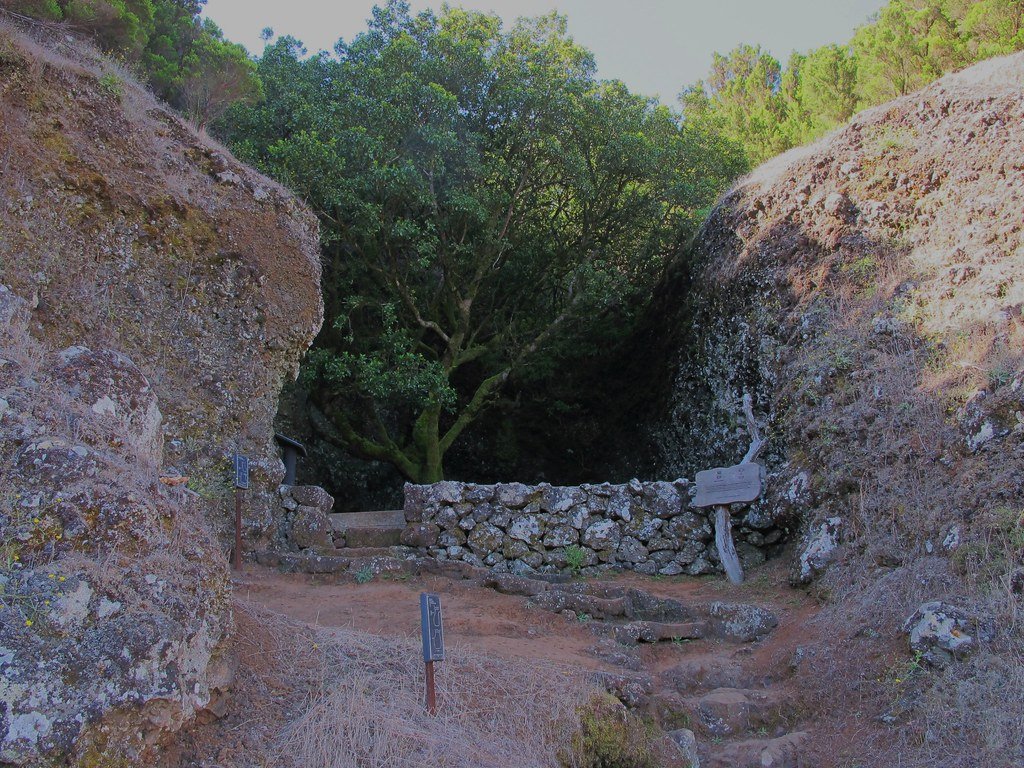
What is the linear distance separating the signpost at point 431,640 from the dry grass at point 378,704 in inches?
4.9

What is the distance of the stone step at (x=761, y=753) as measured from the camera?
5.80 metres

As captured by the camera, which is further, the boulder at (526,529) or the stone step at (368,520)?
the stone step at (368,520)

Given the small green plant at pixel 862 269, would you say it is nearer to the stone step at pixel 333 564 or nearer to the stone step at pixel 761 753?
the stone step at pixel 761 753

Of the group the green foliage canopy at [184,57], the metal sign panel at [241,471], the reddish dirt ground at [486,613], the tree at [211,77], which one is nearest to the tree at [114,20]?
the green foliage canopy at [184,57]

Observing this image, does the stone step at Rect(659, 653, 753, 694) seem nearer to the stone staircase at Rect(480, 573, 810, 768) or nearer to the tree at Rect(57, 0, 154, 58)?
the stone staircase at Rect(480, 573, 810, 768)

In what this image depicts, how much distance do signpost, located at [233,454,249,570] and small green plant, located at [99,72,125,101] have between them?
5021 millimetres

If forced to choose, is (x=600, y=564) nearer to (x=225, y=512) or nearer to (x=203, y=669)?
(x=225, y=512)

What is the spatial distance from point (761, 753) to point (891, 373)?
204 inches

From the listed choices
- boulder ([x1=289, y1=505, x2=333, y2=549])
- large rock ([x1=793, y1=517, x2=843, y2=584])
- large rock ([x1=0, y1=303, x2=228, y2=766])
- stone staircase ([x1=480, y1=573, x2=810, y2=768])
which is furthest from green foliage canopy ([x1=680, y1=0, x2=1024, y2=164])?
large rock ([x1=0, y1=303, x2=228, y2=766])

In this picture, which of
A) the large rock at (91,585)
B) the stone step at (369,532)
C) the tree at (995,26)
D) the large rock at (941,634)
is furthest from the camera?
the tree at (995,26)

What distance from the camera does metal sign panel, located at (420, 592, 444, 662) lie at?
521cm

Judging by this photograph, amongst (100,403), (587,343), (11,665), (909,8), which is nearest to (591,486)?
(587,343)

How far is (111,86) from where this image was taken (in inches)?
410

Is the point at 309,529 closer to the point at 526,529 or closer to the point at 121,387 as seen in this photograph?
the point at 526,529
